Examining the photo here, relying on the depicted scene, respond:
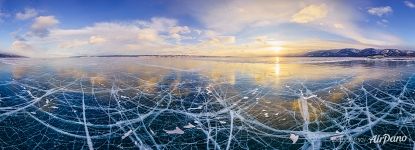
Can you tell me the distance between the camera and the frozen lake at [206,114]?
1155 centimetres

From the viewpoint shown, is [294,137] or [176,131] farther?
[176,131]

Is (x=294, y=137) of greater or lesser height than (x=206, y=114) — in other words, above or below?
below

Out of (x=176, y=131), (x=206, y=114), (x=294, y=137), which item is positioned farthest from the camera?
(x=206, y=114)

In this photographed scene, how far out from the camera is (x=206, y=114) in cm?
1416

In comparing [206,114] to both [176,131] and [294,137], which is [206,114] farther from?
[294,137]

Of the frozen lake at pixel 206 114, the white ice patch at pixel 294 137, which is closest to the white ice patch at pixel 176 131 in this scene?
the frozen lake at pixel 206 114

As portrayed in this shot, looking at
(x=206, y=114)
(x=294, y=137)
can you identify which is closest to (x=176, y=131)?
(x=206, y=114)

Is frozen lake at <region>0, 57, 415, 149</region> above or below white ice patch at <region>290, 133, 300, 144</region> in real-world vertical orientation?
above

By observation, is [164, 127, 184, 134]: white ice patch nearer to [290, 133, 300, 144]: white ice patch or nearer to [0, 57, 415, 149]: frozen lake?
[0, 57, 415, 149]: frozen lake

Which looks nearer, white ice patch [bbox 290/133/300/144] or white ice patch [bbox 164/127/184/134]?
white ice patch [bbox 290/133/300/144]

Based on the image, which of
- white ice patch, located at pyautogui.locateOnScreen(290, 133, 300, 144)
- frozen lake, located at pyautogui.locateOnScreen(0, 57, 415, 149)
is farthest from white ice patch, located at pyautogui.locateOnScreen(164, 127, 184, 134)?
white ice patch, located at pyautogui.locateOnScreen(290, 133, 300, 144)

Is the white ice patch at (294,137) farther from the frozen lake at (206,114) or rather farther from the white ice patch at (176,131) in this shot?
the white ice patch at (176,131)

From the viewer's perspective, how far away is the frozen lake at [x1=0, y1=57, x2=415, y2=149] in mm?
11555

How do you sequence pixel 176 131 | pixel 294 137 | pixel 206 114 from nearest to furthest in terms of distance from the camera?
pixel 294 137 → pixel 176 131 → pixel 206 114
